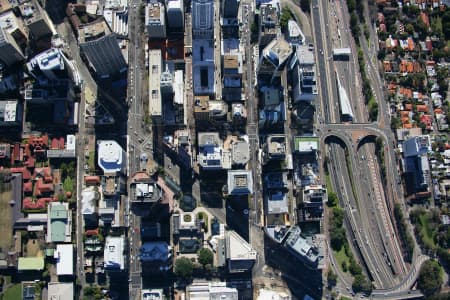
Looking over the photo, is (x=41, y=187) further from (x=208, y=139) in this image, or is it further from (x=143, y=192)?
(x=208, y=139)

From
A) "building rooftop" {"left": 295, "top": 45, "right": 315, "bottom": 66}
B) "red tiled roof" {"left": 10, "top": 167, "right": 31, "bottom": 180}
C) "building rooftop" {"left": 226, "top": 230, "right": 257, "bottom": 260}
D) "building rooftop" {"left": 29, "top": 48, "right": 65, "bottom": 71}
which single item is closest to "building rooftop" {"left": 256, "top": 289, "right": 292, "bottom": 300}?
"building rooftop" {"left": 226, "top": 230, "right": 257, "bottom": 260}

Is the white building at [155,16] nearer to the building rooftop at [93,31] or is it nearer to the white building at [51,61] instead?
the building rooftop at [93,31]

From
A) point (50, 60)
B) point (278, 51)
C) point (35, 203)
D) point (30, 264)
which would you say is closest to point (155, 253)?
point (30, 264)

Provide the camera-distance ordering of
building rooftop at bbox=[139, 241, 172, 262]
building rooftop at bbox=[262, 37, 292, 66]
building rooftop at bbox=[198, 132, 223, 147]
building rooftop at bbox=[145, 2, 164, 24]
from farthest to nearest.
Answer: building rooftop at bbox=[145, 2, 164, 24] → building rooftop at bbox=[198, 132, 223, 147] → building rooftop at bbox=[139, 241, 172, 262] → building rooftop at bbox=[262, 37, 292, 66]

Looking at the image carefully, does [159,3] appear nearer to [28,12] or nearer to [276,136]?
[28,12]

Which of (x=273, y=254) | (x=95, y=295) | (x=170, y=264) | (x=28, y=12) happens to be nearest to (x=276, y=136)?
(x=273, y=254)

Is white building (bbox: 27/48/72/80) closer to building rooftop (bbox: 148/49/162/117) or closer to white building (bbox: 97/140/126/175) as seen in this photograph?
white building (bbox: 97/140/126/175)
